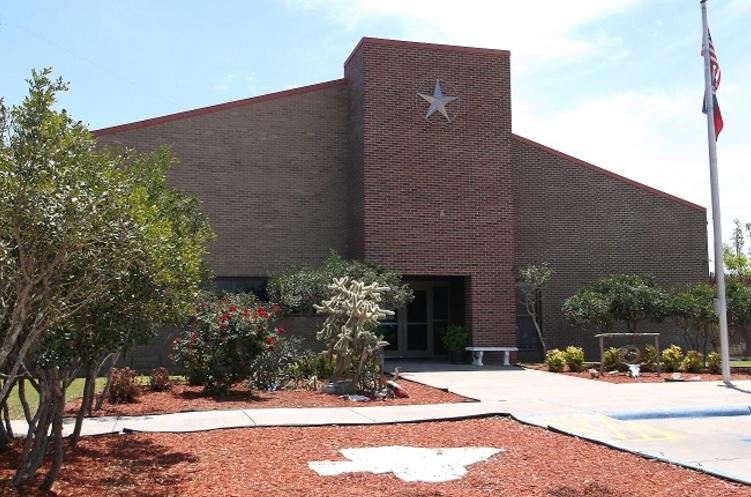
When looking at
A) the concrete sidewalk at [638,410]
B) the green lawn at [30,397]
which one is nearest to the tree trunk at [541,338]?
the concrete sidewalk at [638,410]

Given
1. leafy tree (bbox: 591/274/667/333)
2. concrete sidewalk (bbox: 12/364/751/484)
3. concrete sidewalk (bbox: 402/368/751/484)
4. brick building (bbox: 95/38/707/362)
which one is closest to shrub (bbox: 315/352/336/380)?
concrete sidewalk (bbox: 402/368/751/484)

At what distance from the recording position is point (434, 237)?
66.2ft

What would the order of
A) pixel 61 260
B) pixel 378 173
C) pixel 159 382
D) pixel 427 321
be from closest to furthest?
pixel 61 260
pixel 159 382
pixel 378 173
pixel 427 321

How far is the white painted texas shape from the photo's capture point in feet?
22.6

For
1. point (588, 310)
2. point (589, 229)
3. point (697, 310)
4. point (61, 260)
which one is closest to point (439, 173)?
point (588, 310)

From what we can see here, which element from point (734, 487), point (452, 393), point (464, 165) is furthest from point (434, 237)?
point (734, 487)

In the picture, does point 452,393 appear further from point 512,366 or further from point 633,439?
point 512,366

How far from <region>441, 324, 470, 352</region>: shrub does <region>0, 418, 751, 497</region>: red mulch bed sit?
37.1ft

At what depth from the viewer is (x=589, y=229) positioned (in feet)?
74.8

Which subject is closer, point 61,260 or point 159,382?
point 61,260

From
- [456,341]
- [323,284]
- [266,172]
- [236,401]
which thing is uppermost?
[266,172]

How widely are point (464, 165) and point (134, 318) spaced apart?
1527cm

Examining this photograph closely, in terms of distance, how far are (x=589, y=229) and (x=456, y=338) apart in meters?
5.84

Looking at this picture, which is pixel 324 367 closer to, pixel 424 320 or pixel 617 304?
pixel 424 320
